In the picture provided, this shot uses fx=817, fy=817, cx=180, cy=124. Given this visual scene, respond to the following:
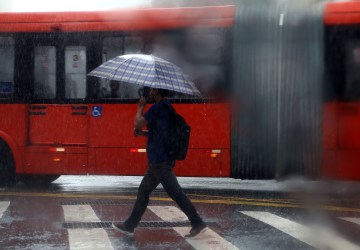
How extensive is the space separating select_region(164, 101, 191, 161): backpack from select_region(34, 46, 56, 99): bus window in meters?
6.63

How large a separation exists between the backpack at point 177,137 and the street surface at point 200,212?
0.99 metres

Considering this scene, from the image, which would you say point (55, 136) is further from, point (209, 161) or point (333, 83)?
point (333, 83)

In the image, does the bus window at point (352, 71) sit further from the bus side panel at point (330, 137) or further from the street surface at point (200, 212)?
the street surface at point (200, 212)

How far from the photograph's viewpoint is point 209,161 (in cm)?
1494

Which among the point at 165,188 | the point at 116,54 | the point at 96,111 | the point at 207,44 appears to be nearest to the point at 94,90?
the point at 96,111

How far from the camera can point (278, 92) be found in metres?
14.8

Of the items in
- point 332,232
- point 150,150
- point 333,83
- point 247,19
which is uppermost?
point 247,19

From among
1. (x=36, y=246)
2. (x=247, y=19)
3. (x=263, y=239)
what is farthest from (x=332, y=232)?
(x=247, y=19)

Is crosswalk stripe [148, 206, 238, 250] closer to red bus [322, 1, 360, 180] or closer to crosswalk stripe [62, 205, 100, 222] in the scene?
crosswalk stripe [62, 205, 100, 222]

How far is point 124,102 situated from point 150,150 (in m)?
6.01

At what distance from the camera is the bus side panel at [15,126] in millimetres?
15391

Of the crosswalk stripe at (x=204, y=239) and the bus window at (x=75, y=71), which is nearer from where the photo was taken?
the crosswalk stripe at (x=204, y=239)

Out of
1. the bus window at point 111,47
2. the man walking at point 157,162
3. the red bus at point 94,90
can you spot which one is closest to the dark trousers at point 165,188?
the man walking at point 157,162

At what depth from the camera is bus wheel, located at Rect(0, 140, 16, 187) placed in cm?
1550
